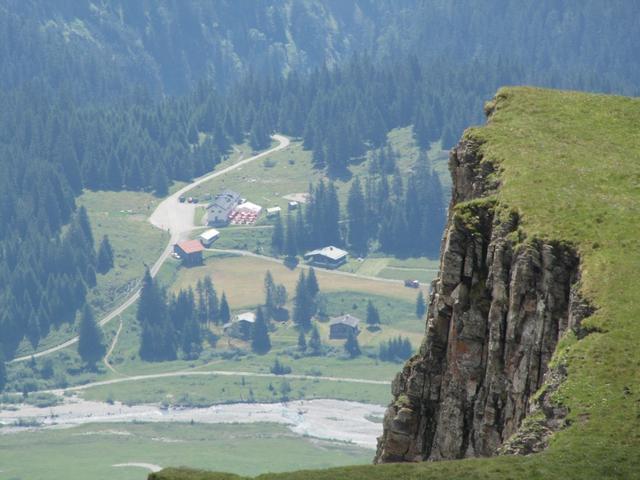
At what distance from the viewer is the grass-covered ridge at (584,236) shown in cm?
4975

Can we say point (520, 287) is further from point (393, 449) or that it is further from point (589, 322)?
point (393, 449)

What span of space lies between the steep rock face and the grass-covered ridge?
2.97 feet

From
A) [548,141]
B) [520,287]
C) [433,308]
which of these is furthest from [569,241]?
[548,141]

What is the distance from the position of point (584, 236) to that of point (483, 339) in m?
4.56

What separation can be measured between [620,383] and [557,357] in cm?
296

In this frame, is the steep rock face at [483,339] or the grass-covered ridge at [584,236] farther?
the steep rock face at [483,339]

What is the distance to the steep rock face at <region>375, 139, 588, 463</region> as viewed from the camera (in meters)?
58.3

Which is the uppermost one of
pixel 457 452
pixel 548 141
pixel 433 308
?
pixel 548 141

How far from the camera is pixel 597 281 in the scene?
5703 centimetres

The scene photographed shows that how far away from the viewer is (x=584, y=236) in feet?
199

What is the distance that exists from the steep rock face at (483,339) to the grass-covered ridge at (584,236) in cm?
91

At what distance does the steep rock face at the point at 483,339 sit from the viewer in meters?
58.3

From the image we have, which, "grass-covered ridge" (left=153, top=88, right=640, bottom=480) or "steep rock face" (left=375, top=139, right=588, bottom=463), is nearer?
"grass-covered ridge" (left=153, top=88, right=640, bottom=480)

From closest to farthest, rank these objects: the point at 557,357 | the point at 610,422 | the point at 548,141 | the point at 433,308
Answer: the point at 610,422
the point at 557,357
the point at 433,308
the point at 548,141
